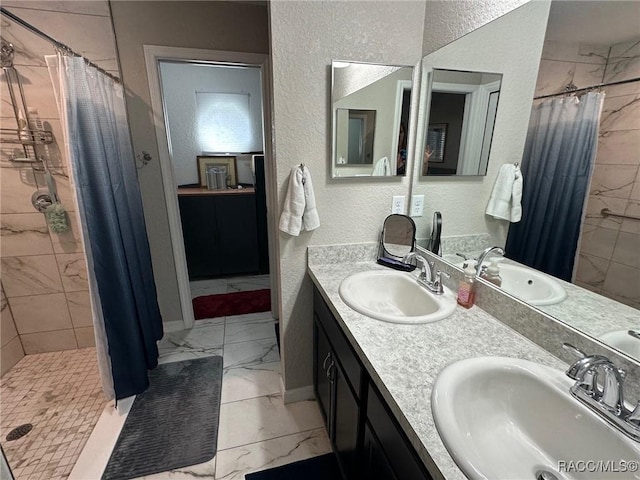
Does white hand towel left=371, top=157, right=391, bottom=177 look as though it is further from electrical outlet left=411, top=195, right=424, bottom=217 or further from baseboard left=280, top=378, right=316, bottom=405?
baseboard left=280, top=378, right=316, bottom=405

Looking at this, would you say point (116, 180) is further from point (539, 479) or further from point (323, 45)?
point (539, 479)

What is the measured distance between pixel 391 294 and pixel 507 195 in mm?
672

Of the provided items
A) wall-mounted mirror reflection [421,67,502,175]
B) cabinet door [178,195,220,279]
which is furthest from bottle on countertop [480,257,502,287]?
cabinet door [178,195,220,279]

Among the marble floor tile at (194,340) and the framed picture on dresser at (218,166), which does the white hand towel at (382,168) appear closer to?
the marble floor tile at (194,340)

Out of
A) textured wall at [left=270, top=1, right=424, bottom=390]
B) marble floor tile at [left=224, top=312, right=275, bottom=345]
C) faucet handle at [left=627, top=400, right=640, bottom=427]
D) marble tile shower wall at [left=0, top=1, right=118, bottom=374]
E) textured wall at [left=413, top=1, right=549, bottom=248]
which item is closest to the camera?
faucet handle at [left=627, top=400, right=640, bottom=427]

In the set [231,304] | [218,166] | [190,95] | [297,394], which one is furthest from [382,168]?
[190,95]

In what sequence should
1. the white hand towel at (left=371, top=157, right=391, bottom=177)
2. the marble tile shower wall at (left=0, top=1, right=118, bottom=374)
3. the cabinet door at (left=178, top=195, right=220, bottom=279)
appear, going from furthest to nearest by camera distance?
1. the cabinet door at (left=178, top=195, right=220, bottom=279)
2. the marble tile shower wall at (left=0, top=1, right=118, bottom=374)
3. the white hand towel at (left=371, top=157, right=391, bottom=177)

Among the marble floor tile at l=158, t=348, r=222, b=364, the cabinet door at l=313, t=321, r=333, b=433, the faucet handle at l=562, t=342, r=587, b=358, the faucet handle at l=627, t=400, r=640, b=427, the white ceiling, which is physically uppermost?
the white ceiling

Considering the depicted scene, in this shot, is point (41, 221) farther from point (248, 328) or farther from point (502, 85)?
point (502, 85)

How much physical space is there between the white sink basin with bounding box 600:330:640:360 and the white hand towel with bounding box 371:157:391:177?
3.53 ft

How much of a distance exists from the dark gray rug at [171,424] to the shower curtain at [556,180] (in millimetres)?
1760

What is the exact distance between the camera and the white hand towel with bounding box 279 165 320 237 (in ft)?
4.58

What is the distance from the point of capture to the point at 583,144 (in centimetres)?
82

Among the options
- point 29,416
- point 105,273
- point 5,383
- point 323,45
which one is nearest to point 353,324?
point 323,45
